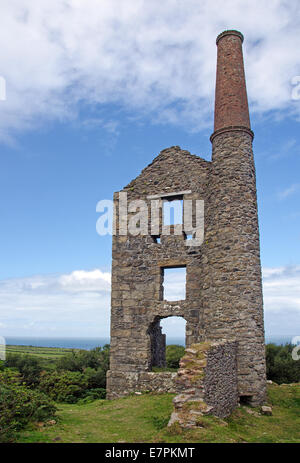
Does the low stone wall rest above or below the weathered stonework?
below

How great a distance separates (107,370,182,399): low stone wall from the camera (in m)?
13.7

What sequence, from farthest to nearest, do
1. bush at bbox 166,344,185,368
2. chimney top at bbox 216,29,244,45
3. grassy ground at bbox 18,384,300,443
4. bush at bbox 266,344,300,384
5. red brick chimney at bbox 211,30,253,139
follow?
bush at bbox 166,344,185,368, bush at bbox 266,344,300,384, chimney top at bbox 216,29,244,45, red brick chimney at bbox 211,30,253,139, grassy ground at bbox 18,384,300,443

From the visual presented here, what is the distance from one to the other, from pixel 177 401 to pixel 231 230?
6.20 m

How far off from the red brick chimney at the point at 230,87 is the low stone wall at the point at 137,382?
30.2 feet

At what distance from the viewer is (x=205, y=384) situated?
9094 millimetres

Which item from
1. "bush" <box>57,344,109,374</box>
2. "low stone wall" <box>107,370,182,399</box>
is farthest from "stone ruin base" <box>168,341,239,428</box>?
"bush" <box>57,344,109,374</box>

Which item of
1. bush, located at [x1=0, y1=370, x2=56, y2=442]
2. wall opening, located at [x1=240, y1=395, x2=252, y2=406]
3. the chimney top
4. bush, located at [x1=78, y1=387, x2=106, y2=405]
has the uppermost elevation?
the chimney top

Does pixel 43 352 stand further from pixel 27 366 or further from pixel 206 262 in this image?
pixel 206 262

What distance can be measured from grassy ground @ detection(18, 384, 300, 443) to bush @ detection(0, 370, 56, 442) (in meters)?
0.27

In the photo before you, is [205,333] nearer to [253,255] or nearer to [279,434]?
[253,255]

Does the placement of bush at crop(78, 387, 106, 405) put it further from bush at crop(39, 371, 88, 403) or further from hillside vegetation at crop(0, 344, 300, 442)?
bush at crop(39, 371, 88, 403)

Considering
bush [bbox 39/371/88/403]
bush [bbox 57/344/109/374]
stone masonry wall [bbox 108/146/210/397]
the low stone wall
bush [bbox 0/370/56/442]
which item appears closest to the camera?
bush [bbox 0/370/56/442]

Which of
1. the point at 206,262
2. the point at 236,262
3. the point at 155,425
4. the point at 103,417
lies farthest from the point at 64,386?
the point at 236,262
